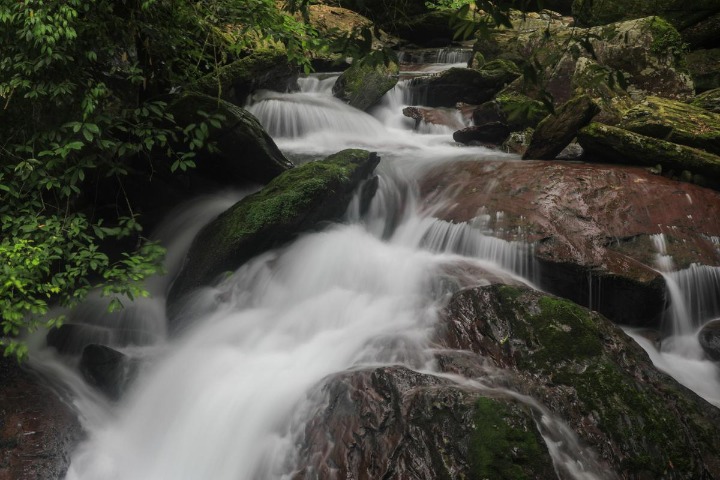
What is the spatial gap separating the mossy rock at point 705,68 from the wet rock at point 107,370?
12110 millimetres

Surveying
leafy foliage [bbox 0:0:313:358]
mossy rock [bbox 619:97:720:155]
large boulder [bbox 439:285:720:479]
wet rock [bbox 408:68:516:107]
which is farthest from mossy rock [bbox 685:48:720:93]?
leafy foliage [bbox 0:0:313:358]

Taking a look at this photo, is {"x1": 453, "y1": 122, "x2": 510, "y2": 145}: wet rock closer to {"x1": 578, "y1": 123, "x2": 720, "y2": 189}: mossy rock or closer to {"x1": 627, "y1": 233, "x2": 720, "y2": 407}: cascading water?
{"x1": 578, "y1": 123, "x2": 720, "y2": 189}: mossy rock

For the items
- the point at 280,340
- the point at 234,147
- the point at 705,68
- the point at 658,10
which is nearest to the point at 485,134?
the point at 705,68

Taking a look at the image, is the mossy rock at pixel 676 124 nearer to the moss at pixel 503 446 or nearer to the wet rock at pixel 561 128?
the wet rock at pixel 561 128

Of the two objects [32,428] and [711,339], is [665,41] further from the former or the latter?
[32,428]

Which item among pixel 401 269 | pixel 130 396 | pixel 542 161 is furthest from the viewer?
pixel 542 161

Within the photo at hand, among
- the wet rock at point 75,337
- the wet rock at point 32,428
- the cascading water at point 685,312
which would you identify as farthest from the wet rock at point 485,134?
the wet rock at point 32,428

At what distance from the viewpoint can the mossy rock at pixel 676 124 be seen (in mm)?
6832

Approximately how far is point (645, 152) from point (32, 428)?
311 inches

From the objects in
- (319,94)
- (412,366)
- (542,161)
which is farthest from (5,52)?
(319,94)

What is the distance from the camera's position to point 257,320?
5.27m

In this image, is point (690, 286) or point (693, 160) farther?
point (693, 160)

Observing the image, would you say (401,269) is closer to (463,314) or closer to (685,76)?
(463,314)

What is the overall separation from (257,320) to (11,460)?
7.93 feet
